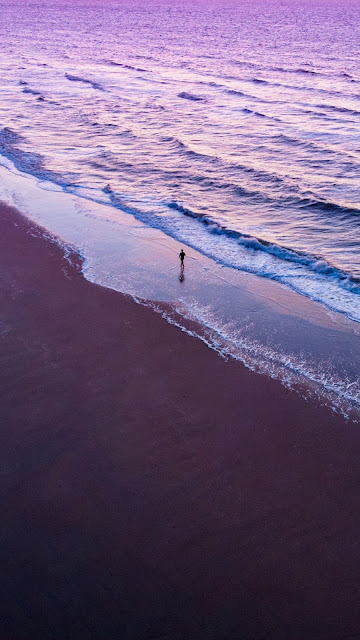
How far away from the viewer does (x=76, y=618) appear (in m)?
6.57

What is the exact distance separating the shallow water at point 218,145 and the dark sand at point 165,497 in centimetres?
550

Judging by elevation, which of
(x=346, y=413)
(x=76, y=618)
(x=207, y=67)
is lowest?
(x=76, y=618)

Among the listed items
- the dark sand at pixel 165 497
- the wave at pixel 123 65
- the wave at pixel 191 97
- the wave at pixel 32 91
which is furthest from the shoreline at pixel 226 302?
the wave at pixel 123 65

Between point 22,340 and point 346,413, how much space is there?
7204mm

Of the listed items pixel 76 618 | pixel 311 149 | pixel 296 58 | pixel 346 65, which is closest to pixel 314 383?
pixel 76 618

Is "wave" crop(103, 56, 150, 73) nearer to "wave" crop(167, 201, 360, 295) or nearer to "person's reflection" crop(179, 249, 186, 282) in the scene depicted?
"wave" crop(167, 201, 360, 295)

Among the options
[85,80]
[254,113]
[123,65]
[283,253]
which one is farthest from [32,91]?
[283,253]

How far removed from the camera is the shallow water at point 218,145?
58.3ft

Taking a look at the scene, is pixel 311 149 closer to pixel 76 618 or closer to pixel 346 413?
pixel 346 413

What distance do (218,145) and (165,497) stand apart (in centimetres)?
2525

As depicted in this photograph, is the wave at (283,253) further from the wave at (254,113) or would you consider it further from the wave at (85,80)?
the wave at (85,80)

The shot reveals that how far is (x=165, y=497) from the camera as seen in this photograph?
8.07 metres

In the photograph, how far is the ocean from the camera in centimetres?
1698

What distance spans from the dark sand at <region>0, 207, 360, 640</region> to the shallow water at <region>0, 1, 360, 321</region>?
216 inches
